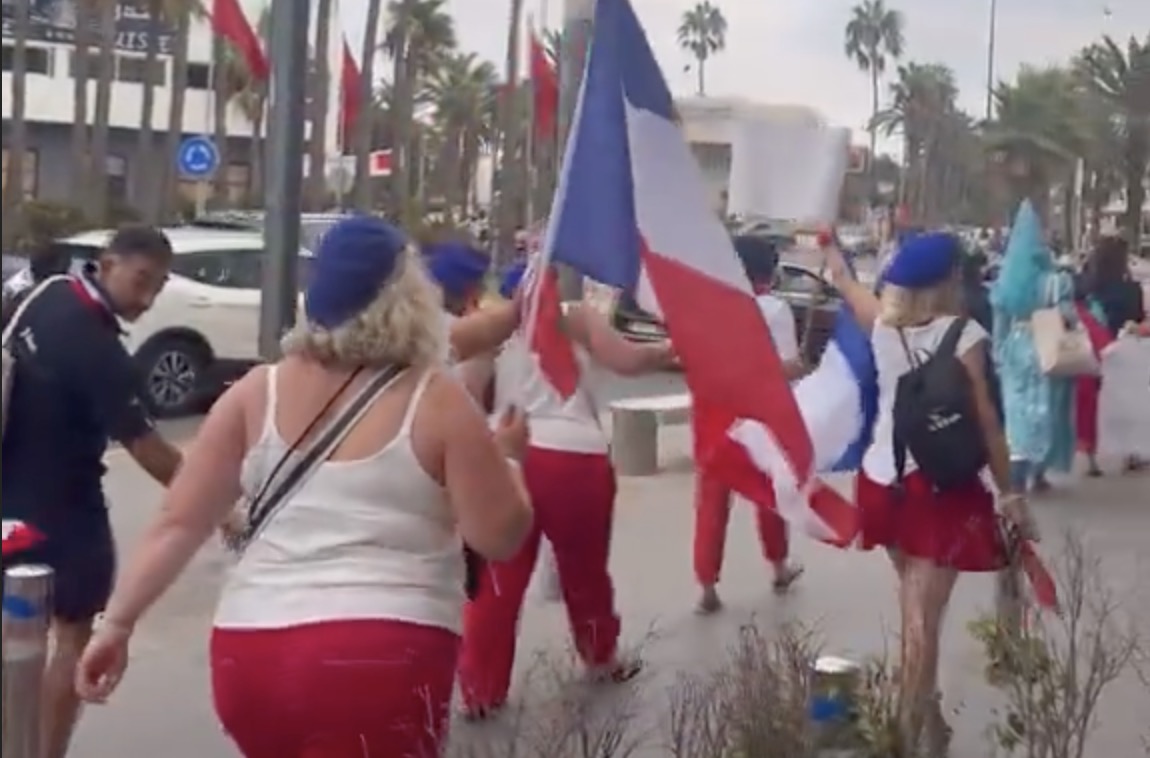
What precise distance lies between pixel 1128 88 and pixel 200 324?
36.9 feet

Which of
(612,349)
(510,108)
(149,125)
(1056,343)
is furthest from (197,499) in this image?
(149,125)

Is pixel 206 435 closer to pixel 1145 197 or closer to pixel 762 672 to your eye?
pixel 762 672

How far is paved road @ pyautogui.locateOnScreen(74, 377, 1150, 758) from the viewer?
6895 millimetres

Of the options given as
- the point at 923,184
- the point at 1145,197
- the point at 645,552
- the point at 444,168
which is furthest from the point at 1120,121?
the point at 444,168

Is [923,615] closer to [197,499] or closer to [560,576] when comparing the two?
[560,576]

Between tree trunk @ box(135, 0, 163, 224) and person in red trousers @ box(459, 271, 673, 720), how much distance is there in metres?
41.5

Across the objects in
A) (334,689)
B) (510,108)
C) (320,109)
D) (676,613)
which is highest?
(510,108)

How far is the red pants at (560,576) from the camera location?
6852 mm

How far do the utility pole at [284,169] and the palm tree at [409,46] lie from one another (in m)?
45.9

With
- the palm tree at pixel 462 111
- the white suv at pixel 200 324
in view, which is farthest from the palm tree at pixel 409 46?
the white suv at pixel 200 324

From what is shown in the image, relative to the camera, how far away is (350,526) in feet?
12.8

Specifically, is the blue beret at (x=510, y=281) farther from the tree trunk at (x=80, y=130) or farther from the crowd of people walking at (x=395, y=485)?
the tree trunk at (x=80, y=130)

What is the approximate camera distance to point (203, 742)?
6.80 metres

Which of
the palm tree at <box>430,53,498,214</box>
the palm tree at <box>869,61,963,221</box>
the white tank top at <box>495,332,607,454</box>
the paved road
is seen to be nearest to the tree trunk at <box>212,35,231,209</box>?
the palm tree at <box>869,61,963,221</box>
